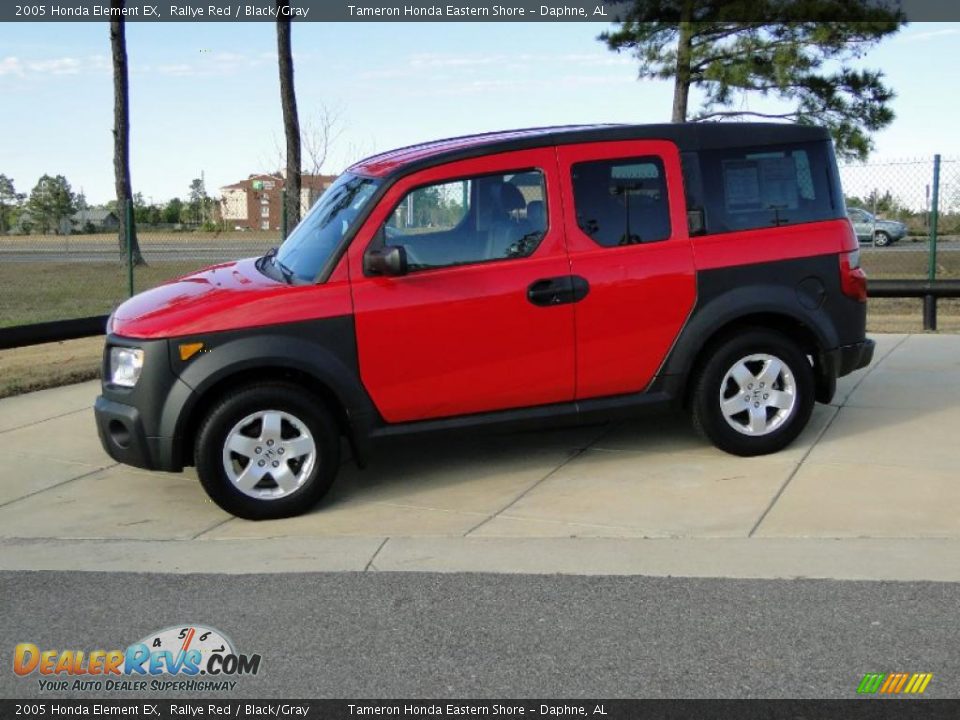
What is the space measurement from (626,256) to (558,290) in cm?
48

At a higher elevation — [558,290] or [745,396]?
[558,290]

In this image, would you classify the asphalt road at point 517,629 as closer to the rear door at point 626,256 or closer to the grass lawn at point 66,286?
the rear door at point 626,256

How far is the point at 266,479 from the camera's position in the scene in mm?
6156

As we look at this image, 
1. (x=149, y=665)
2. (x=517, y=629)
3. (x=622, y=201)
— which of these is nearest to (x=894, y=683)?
(x=517, y=629)

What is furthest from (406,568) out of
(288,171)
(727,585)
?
(288,171)

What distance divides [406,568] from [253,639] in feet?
3.29

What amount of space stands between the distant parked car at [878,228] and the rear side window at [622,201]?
55.3 feet

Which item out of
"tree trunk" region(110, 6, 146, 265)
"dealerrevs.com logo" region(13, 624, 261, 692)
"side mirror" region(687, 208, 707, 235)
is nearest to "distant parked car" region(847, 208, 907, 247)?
"tree trunk" region(110, 6, 146, 265)

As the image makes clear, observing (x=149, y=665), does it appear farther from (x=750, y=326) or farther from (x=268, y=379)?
(x=750, y=326)

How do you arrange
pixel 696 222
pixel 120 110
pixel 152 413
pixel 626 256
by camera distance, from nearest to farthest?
pixel 152 413 < pixel 626 256 < pixel 696 222 < pixel 120 110

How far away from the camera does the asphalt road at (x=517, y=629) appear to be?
13.0ft

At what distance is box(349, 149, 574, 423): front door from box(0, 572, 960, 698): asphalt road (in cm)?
148

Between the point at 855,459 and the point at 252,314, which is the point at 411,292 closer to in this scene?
the point at 252,314
